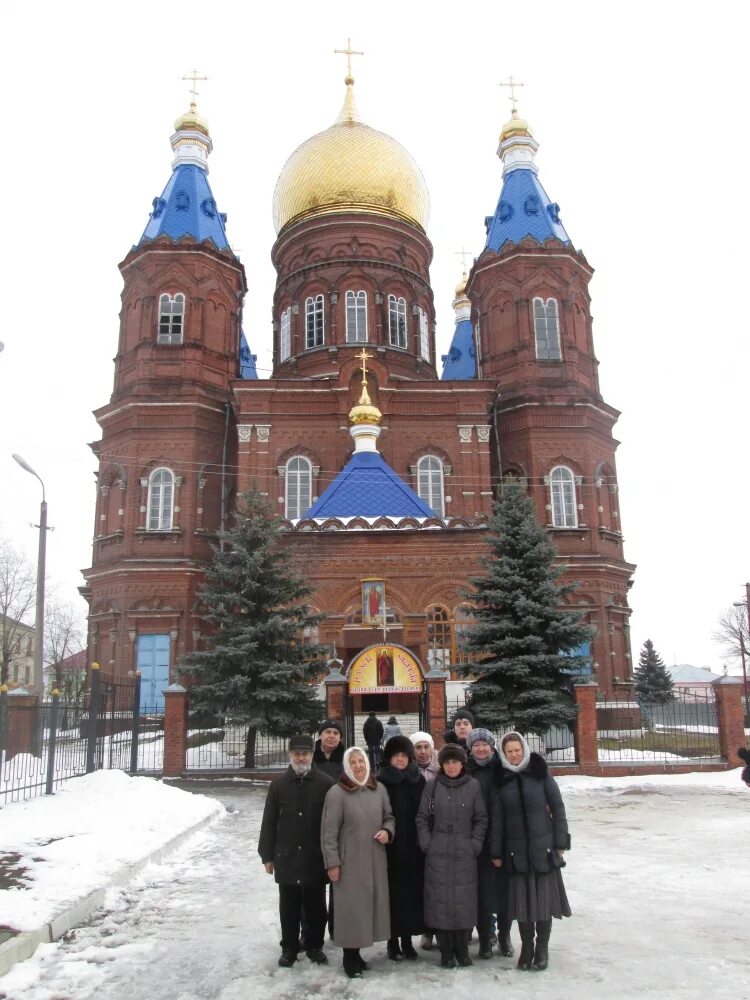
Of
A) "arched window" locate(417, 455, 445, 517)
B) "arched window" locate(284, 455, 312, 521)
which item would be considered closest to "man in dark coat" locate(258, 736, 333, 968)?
"arched window" locate(284, 455, 312, 521)

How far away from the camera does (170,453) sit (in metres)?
26.4

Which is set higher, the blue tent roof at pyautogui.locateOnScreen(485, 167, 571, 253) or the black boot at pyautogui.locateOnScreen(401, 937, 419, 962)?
the blue tent roof at pyautogui.locateOnScreen(485, 167, 571, 253)

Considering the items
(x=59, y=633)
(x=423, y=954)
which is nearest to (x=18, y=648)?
(x=59, y=633)

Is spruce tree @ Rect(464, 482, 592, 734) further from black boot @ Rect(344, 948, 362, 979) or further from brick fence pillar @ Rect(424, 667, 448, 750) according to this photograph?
black boot @ Rect(344, 948, 362, 979)

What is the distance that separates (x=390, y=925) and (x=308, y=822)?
2.51ft

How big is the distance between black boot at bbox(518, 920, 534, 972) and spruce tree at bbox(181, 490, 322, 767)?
1127cm

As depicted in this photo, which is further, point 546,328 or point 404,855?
point 546,328

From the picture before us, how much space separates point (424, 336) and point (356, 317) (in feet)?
9.19

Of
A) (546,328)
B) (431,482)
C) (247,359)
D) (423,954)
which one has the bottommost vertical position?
(423,954)

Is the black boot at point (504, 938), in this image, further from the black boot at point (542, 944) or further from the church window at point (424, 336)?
the church window at point (424, 336)

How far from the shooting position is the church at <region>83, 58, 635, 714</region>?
22656mm

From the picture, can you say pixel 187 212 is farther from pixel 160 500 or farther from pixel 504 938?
pixel 504 938

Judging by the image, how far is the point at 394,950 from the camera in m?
5.39

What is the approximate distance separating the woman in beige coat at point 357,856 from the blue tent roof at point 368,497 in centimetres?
1734
